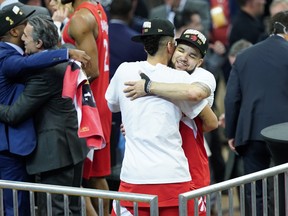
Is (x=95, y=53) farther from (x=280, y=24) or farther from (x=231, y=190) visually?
(x=231, y=190)

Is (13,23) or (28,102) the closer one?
(28,102)

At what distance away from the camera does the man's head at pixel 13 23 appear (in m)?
7.30

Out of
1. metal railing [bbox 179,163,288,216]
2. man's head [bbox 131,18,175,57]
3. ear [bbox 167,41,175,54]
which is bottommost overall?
metal railing [bbox 179,163,288,216]

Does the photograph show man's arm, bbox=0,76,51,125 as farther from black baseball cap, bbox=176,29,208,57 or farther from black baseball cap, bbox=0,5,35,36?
black baseball cap, bbox=176,29,208,57

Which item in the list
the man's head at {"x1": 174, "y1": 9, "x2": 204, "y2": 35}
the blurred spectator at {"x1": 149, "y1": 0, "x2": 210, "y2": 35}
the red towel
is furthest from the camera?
the blurred spectator at {"x1": 149, "y1": 0, "x2": 210, "y2": 35}

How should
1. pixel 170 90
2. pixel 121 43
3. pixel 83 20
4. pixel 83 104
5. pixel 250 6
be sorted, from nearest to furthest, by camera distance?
pixel 170 90, pixel 83 104, pixel 83 20, pixel 121 43, pixel 250 6

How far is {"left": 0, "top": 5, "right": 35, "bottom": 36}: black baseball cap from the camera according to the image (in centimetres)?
730

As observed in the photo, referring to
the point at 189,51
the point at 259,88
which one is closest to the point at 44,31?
the point at 189,51

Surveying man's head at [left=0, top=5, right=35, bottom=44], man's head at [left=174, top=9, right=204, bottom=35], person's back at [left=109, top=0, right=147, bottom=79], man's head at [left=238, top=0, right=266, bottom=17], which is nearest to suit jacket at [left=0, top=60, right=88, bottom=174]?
man's head at [left=0, top=5, right=35, bottom=44]

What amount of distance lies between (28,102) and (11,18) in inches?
25.5

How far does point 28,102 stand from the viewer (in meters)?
7.12

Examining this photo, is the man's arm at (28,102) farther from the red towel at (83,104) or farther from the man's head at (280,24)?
the man's head at (280,24)

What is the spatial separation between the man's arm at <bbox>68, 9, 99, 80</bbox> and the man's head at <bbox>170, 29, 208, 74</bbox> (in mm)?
1437

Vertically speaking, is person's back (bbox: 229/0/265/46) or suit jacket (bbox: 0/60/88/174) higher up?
suit jacket (bbox: 0/60/88/174)
